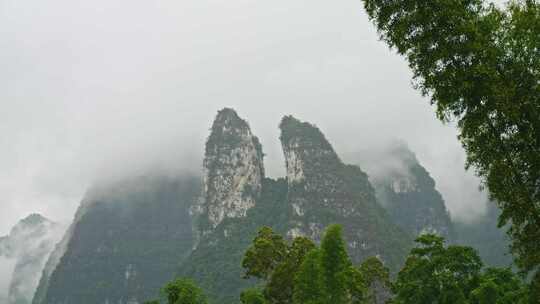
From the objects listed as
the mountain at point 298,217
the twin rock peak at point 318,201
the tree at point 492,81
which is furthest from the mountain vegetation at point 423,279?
the twin rock peak at point 318,201

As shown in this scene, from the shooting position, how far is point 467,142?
57.7ft

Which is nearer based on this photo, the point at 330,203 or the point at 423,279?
the point at 423,279

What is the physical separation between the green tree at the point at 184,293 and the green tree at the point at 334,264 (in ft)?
33.3

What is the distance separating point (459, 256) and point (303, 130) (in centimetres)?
16235

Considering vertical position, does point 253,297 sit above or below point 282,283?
below

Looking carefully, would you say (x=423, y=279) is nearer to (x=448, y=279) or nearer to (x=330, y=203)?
(x=448, y=279)

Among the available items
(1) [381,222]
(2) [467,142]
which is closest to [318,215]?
(1) [381,222]

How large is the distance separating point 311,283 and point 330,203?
142m

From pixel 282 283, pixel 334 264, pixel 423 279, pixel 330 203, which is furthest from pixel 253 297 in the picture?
pixel 330 203

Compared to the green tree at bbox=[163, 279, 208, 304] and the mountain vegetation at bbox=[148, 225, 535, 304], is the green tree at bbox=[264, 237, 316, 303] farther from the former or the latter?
the green tree at bbox=[163, 279, 208, 304]

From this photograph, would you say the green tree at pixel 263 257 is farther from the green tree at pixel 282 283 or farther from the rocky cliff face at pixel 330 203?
the rocky cliff face at pixel 330 203

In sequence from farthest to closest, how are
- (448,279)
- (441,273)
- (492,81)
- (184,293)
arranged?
(184,293) → (441,273) → (448,279) → (492,81)

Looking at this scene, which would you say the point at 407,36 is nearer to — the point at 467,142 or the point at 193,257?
the point at 467,142

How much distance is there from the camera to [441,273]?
36.8 meters
